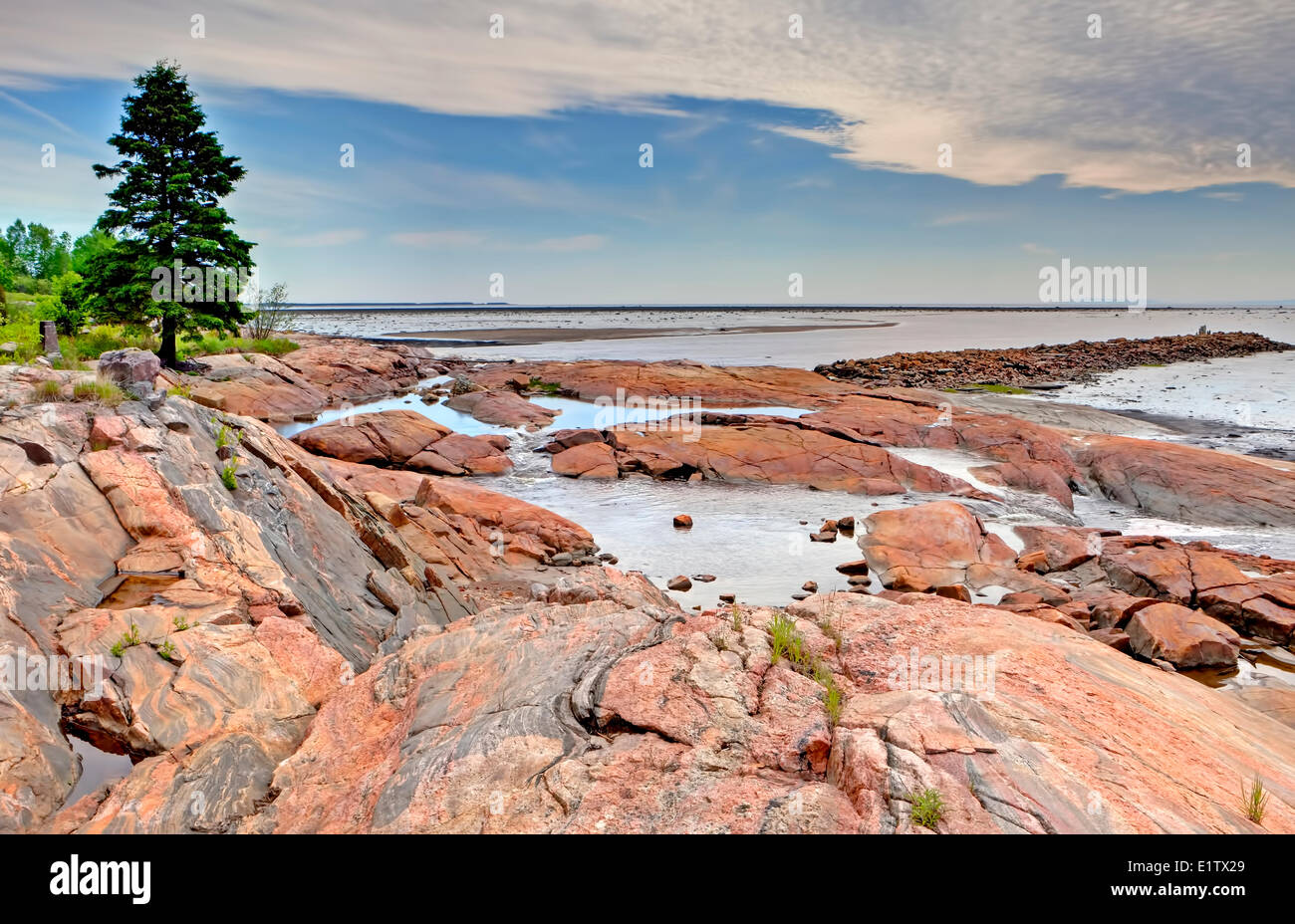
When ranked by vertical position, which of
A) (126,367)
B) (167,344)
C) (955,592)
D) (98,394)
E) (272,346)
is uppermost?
(272,346)

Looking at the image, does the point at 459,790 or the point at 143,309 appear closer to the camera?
the point at 459,790

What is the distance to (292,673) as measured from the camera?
8344mm

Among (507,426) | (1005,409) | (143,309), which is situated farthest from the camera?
(1005,409)

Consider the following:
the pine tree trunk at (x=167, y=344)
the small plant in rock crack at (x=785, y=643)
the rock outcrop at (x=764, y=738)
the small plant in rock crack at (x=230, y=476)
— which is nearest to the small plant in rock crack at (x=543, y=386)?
the pine tree trunk at (x=167, y=344)

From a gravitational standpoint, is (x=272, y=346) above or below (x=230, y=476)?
above

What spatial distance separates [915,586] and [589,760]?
12907mm

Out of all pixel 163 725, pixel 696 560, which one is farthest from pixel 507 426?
pixel 163 725

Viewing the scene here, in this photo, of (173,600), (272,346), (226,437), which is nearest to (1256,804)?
(173,600)

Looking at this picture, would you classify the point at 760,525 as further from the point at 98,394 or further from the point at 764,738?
the point at 98,394

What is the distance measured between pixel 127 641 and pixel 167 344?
3231cm

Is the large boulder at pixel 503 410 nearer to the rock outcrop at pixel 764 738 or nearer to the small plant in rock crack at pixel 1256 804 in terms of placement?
the rock outcrop at pixel 764 738

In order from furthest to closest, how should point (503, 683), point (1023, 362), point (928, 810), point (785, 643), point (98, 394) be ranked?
point (1023, 362) → point (98, 394) → point (785, 643) → point (503, 683) → point (928, 810)

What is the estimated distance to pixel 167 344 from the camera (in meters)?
33.8
